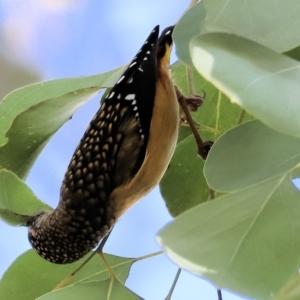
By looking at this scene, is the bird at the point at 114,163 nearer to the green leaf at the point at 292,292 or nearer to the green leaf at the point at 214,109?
the green leaf at the point at 214,109

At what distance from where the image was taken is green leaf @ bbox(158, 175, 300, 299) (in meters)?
0.32

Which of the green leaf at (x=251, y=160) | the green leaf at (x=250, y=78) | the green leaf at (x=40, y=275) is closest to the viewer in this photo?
the green leaf at (x=250, y=78)

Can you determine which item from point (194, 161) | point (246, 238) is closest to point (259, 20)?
point (246, 238)

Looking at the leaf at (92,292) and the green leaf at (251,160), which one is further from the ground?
the green leaf at (251,160)

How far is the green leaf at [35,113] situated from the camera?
1.56 feet

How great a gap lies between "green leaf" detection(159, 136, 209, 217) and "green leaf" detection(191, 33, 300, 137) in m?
0.27

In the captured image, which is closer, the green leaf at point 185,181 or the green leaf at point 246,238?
the green leaf at point 246,238

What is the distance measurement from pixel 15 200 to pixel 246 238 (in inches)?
9.4

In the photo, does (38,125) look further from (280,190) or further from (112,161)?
(280,190)

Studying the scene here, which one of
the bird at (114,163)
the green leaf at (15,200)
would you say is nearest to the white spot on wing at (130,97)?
the bird at (114,163)

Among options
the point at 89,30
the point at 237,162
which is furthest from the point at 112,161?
the point at 89,30

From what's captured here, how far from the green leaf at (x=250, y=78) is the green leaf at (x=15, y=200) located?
0.25 m

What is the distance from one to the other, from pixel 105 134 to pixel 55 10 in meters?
0.63

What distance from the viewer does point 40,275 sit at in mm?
546
